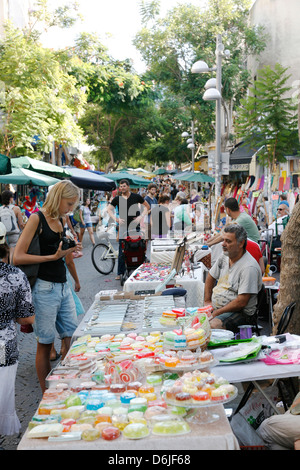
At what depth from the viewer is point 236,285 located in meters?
5.35

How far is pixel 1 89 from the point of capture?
549 inches

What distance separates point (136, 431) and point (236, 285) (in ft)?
10.1

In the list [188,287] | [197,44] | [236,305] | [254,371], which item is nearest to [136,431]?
[254,371]

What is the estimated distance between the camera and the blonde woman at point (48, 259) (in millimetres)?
4422

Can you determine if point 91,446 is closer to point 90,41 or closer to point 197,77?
point 90,41

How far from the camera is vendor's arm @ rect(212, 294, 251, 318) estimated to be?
5.22 metres

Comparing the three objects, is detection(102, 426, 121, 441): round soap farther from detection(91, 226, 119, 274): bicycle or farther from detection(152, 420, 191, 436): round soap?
detection(91, 226, 119, 274): bicycle

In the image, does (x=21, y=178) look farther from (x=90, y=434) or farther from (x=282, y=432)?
(x=90, y=434)

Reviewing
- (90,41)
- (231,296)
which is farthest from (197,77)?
(231,296)

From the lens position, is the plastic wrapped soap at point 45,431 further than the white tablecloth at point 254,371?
No

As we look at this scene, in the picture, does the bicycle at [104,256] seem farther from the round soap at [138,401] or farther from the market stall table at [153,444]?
the market stall table at [153,444]

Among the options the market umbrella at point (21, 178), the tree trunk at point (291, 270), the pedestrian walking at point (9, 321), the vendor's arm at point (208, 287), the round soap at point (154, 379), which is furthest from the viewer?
the market umbrella at point (21, 178)

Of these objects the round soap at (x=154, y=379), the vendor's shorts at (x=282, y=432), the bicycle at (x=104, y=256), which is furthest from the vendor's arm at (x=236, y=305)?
the bicycle at (x=104, y=256)

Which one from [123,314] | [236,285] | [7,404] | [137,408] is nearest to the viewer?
[137,408]
